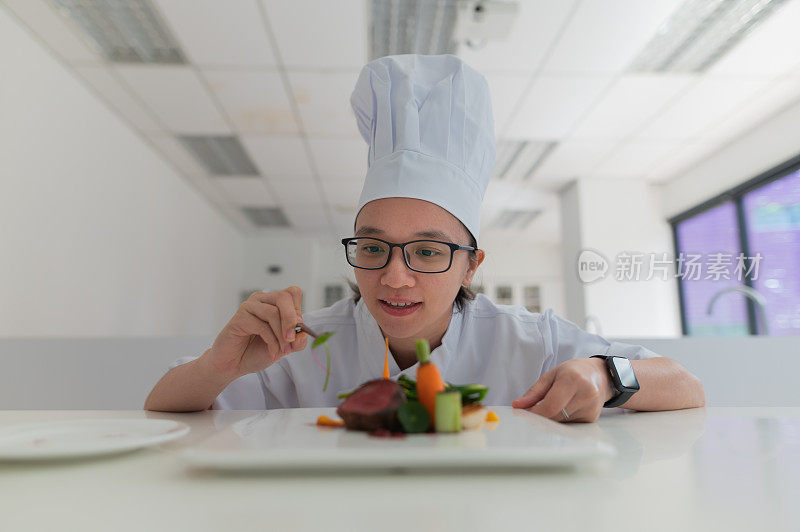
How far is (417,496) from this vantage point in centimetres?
37

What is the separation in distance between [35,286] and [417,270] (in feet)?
10.7

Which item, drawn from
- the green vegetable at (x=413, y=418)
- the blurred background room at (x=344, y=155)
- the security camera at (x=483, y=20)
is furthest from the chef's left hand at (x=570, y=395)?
the security camera at (x=483, y=20)

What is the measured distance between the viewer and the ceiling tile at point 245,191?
554 centimetres

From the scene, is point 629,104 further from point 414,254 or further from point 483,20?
point 414,254

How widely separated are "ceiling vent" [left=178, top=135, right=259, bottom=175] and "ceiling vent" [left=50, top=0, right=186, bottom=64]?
45.6 inches

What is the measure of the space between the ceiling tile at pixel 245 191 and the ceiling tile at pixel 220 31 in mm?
2227

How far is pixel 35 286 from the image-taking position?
3.30 meters

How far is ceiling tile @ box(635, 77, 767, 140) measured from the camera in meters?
3.78

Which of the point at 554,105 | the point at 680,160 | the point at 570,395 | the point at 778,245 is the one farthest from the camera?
the point at 680,160

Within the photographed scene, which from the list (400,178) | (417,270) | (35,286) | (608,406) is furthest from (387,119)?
(35,286)

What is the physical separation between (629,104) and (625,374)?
3692 millimetres

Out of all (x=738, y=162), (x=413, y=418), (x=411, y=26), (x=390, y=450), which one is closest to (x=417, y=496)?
(x=390, y=450)

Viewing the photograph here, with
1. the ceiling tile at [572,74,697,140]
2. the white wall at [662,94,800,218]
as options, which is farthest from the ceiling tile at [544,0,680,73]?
the white wall at [662,94,800,218]

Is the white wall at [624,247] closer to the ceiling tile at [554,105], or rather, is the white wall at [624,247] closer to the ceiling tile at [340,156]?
the ceiling tile at [554,105]
